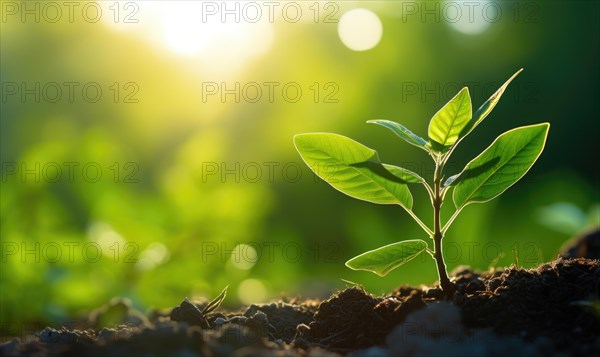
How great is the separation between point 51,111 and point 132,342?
5734mm

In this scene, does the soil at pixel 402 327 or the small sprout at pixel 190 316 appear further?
the small sprout at pixel 190 316

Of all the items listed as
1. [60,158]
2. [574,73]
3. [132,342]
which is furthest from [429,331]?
[574,73]

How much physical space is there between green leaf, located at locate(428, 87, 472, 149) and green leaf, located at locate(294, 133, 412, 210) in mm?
137

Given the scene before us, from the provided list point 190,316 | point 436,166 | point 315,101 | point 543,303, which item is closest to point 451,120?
point 436,166

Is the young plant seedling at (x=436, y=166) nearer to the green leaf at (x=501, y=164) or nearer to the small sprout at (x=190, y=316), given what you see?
the green leaf at (x=501, y=164)

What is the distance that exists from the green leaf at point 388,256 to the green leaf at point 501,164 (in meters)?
0.15

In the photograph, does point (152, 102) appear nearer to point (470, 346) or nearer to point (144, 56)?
point (144, 56)

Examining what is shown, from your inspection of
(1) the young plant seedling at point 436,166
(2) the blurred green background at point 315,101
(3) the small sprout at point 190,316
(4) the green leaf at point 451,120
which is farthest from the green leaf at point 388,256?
(2) the blurred green background at point 315,101

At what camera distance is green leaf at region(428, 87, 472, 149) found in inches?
48.6

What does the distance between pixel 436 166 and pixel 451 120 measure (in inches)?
4.2

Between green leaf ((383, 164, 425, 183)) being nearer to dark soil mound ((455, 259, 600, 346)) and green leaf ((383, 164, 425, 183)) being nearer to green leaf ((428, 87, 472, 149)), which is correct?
green leaf ((428, 87, 472, 149))

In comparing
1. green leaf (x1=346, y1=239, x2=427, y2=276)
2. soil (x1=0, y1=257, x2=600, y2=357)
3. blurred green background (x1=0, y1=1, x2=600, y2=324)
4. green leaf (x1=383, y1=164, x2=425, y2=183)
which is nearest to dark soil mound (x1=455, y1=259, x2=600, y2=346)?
soil (x1=0, y1=257, x2=600, y2=357)

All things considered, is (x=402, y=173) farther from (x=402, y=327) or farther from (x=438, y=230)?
(x=402, y=327)

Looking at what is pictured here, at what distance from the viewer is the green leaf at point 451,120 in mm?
1235
